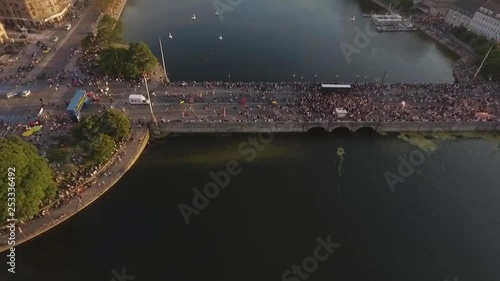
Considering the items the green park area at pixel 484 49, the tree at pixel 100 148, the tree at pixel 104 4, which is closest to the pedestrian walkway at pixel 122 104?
the tree at pixel 100 148

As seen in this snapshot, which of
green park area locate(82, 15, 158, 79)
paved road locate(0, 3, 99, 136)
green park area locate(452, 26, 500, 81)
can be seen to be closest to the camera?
paved road locate(0, 3, 99, 136)

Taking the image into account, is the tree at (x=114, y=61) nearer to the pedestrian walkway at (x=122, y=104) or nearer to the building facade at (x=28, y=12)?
the pedestrian walkway at (x=122, y=104)

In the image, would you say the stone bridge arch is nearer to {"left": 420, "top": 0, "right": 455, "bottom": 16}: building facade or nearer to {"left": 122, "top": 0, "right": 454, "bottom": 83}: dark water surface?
{"left": 122, "top": 0, "right": 454, "bottom": 83}: dark water surface

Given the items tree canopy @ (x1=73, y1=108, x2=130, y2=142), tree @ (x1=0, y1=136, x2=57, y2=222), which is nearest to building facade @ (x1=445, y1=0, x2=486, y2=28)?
tree canopy @ (x1=73, y1=108, x2=130, y2=142)

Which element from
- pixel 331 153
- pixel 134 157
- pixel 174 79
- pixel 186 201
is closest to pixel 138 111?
pixel 134 157

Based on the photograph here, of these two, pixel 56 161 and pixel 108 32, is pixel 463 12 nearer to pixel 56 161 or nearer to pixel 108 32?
pixel 108 32

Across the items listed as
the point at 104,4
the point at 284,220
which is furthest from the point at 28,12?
the point at 284,220

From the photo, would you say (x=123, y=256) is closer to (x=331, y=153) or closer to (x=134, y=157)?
(x=134, y=157)
